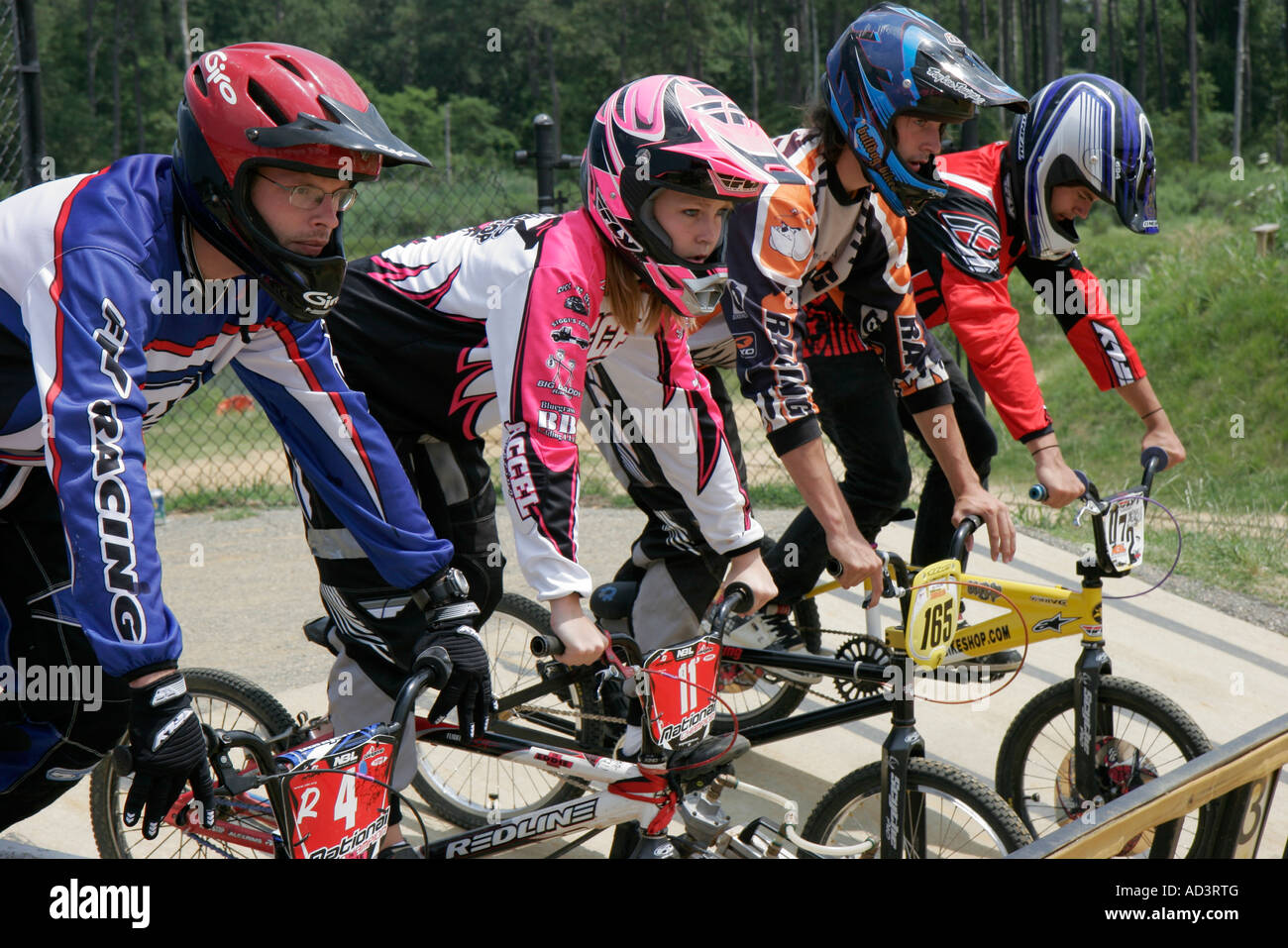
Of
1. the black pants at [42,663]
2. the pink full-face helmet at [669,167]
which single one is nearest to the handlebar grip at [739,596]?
the pink full-face helmet at [669,167]

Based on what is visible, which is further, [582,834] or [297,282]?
[582,834]

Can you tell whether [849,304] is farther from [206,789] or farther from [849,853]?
[206,789]

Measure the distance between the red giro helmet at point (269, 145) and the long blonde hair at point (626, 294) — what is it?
682 millimetres

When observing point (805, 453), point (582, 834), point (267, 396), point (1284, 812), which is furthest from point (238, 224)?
point (1284, 812)

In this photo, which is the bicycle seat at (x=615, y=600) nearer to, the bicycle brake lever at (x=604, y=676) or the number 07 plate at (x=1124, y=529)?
the bicycle brake lever at (x=604, y=676)

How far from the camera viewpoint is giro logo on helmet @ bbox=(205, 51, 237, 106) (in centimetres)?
229

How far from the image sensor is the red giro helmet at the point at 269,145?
2240 millimetres

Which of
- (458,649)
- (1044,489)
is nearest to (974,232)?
(1044,489)

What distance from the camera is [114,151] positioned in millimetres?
Answer: 44875

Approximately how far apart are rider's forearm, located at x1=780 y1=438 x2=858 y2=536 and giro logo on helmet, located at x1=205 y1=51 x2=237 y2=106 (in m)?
1.69

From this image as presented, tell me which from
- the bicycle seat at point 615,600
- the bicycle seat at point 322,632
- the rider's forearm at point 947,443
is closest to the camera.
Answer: the bicycle seat at point 322,632

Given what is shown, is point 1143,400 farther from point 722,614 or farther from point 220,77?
point 220,77

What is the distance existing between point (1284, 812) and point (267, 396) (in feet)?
11.4
